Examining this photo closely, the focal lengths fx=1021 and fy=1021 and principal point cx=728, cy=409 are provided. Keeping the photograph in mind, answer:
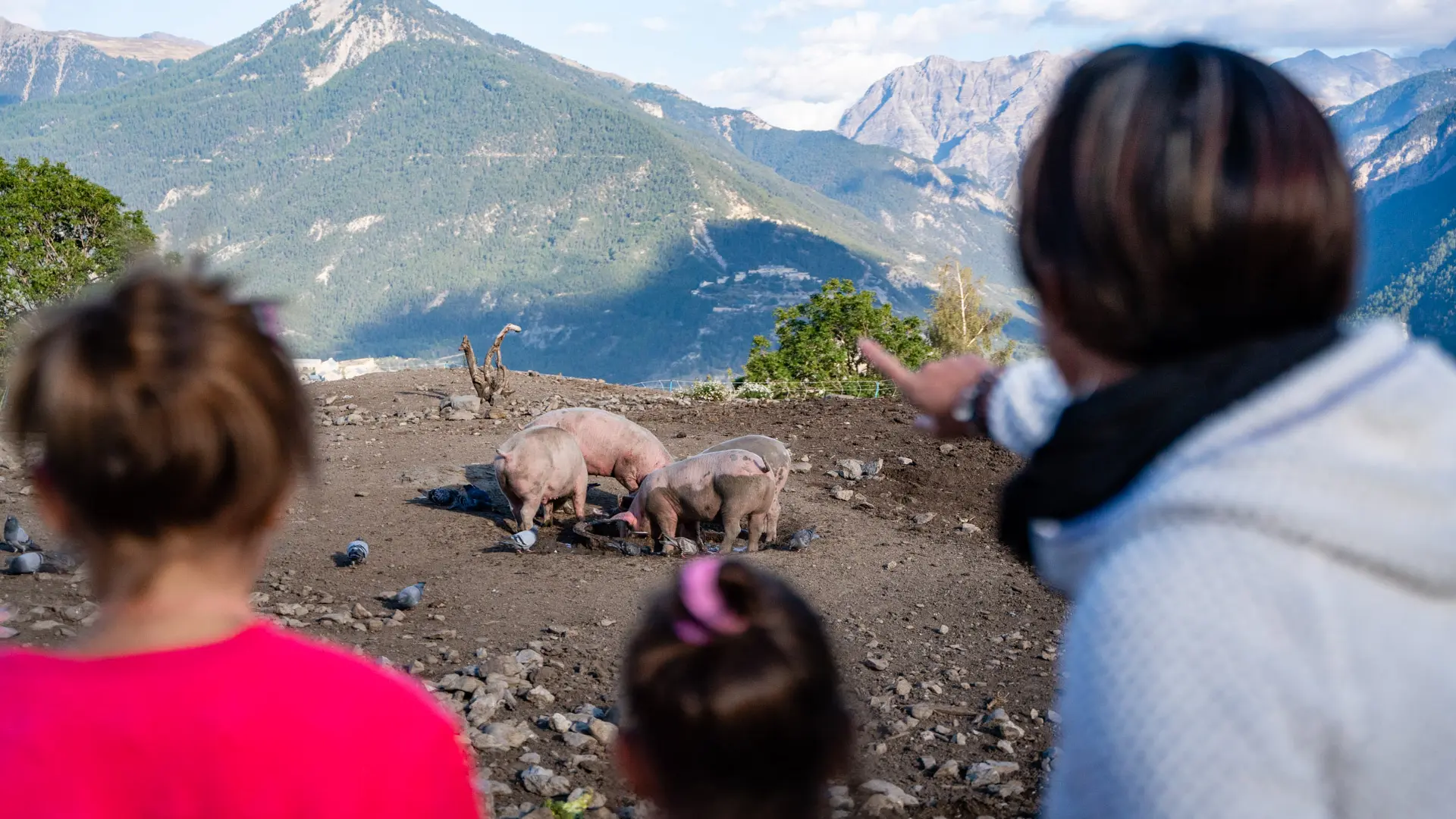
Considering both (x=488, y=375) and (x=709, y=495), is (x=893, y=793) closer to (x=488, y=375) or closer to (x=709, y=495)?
(x=709, y=495)

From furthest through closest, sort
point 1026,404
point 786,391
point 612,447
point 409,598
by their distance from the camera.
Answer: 1. point 786,391
2. point 612,447
3. point 409,598
4. point 1026,404

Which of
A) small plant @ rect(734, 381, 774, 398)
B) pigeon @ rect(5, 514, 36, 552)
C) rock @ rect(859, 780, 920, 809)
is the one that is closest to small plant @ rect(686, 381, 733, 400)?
small plant @ rect(734, 381, 774, 398)

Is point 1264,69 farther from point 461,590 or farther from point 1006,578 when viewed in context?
point 1006,578

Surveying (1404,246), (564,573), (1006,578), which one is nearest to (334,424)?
(564,573)

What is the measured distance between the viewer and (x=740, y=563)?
163cm

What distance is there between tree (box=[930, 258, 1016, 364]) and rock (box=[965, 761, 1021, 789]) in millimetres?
37530

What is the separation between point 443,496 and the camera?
9.49 meters

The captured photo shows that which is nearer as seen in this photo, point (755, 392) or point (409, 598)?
point (409, 598)

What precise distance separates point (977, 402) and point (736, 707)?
573mm

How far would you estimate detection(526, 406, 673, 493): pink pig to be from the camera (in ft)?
33.6

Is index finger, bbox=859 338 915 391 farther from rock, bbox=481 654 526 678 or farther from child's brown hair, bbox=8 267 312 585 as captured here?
rock, bbox=481 654 526 678

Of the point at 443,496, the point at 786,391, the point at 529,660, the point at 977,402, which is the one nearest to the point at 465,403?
the point at 443,496

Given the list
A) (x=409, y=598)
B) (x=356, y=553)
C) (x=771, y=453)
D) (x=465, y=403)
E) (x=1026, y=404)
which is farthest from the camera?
(x=465, y=403)

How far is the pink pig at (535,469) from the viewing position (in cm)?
888
